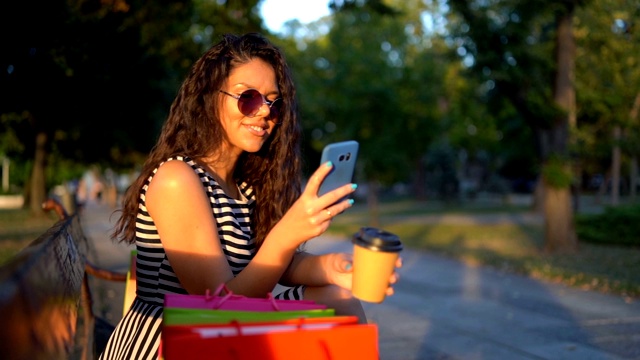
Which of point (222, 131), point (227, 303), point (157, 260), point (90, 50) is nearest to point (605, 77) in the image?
point (90, 50)

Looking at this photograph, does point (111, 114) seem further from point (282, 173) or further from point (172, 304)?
point (172, 304)

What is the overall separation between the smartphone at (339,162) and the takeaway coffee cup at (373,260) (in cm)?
22

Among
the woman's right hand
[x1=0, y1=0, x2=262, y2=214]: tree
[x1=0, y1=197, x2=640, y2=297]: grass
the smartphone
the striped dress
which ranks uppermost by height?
[x1=0, y1=0, x2=262, y2=214]: tree

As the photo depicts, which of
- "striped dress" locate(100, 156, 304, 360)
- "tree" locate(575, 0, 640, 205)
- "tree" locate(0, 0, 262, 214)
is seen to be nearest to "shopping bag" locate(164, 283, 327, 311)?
"striped dress" locate(100, 156, 304, 360)

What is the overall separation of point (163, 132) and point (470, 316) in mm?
5066

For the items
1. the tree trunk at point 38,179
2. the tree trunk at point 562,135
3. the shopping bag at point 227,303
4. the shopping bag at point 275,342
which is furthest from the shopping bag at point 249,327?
the tree trunk at point 38,179

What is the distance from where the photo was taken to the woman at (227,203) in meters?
2.20

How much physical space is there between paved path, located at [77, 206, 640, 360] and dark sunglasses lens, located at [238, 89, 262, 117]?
2617 millimetres

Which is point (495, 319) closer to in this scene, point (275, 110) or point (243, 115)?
point (275, 110)

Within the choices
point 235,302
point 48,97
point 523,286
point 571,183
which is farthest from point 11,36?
point 571,183

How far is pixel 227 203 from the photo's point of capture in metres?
2.48

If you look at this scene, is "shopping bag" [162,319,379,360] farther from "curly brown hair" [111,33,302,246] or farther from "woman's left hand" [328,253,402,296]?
"curly brown hair" [111,33,302,246]

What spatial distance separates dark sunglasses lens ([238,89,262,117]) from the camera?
2492mm

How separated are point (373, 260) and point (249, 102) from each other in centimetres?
103
